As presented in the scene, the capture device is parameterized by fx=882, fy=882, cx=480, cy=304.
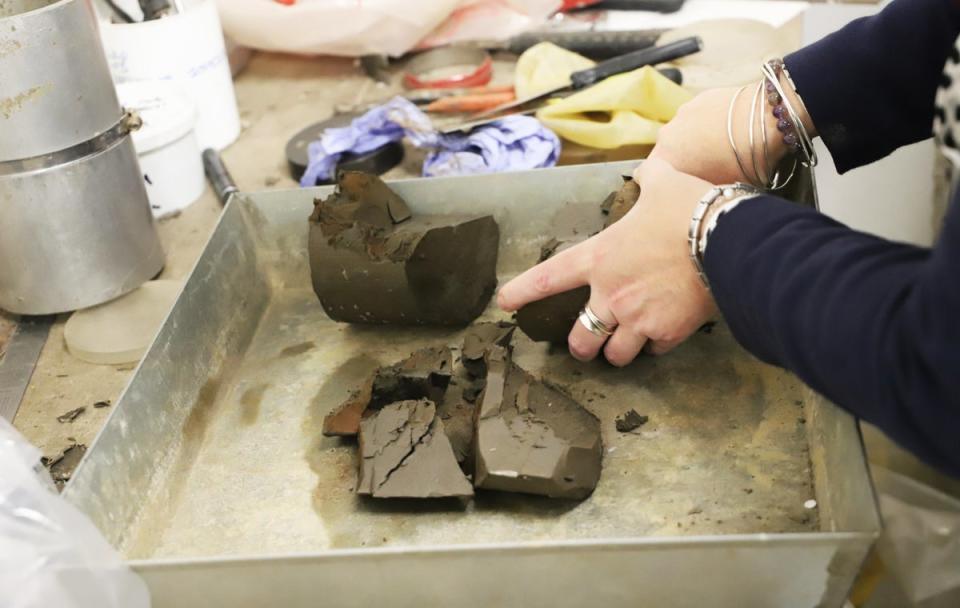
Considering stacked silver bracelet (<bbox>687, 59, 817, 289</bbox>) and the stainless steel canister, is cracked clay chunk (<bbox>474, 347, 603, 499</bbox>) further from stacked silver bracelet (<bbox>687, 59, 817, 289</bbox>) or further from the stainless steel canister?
the stainless steel canister

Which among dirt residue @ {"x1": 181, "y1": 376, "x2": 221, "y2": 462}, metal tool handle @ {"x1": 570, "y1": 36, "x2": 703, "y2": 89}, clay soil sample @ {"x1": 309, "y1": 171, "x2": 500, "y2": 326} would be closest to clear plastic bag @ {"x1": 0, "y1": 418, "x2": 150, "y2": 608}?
dirt residue @ {"x1": 181, "y1": 376, "x2": 221, "y2": 462}

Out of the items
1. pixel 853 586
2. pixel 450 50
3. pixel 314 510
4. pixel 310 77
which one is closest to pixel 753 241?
pixel 853 586

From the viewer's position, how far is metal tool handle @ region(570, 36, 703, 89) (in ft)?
5.74

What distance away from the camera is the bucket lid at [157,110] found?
1556 millimetres

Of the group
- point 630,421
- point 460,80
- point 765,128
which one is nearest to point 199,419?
point 630,421

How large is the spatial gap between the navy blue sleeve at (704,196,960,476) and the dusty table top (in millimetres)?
876

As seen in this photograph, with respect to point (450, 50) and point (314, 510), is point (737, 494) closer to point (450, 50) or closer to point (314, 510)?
point (314, 510)

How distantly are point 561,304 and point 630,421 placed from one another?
166 mm

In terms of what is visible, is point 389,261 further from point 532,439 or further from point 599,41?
point 599,41

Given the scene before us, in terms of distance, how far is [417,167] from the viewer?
5.70ft

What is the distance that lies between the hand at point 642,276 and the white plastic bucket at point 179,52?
0.99m

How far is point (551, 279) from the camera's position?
107 centimetres

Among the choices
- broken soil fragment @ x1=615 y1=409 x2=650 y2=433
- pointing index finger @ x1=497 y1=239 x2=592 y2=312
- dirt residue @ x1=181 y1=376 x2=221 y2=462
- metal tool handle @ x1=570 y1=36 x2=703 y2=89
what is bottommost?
dirt residue @ x1=181 y1=376 x2=221 y2=462

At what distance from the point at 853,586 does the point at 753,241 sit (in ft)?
1.07
